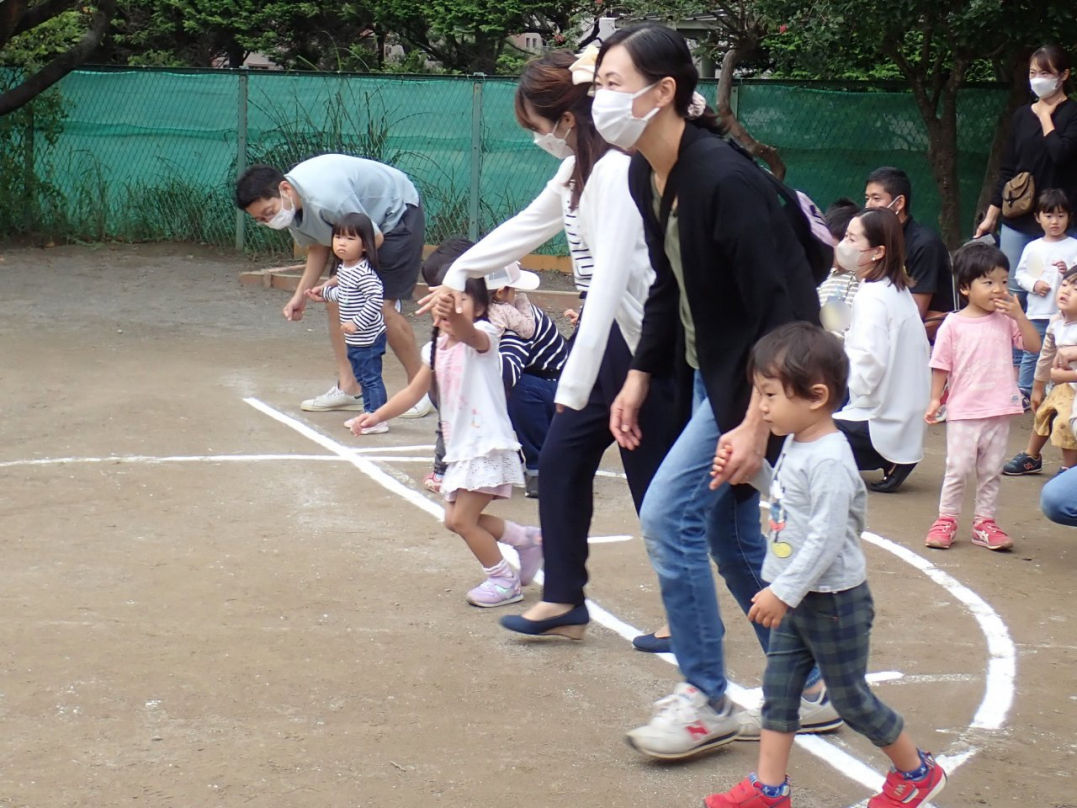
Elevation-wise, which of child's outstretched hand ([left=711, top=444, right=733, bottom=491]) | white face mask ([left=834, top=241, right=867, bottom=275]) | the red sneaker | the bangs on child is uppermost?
white face mask ([left=834, top=241, right=867, bottom=275])

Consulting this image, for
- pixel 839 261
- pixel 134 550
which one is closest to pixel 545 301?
pixel 839 261

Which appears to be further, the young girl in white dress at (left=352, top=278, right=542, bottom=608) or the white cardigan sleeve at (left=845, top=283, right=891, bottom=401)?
the white cardigan sleeve at (left=845, top=283, right=891, bottom=401)

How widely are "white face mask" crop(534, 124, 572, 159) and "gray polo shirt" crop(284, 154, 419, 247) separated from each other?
401 centimetres

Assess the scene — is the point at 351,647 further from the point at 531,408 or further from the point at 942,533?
the point at 942,533

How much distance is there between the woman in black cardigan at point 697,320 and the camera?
11.3 feet

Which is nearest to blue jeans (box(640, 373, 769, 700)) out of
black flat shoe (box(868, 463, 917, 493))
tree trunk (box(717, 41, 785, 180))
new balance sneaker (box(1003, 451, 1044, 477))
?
black flat shoe (box(868, 463, 917, 493))

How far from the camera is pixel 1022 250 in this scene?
347 inches

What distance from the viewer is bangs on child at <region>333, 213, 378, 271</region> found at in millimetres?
7969

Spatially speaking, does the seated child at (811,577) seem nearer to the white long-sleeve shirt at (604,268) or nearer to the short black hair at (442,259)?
the white long-sleeve shirt at (604,268)

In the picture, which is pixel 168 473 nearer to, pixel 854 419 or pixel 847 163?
pixel 854 419

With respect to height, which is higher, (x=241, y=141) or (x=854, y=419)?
(x=241, y=141)

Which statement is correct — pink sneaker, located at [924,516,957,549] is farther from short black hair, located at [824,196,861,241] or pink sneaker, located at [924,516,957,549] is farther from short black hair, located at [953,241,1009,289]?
short black hair, located at [824,196,861,241]

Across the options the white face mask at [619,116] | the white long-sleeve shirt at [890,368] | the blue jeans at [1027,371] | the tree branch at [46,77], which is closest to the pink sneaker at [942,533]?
the white long-sleeve shirt at [890,368]

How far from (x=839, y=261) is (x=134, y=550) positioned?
140 inches
